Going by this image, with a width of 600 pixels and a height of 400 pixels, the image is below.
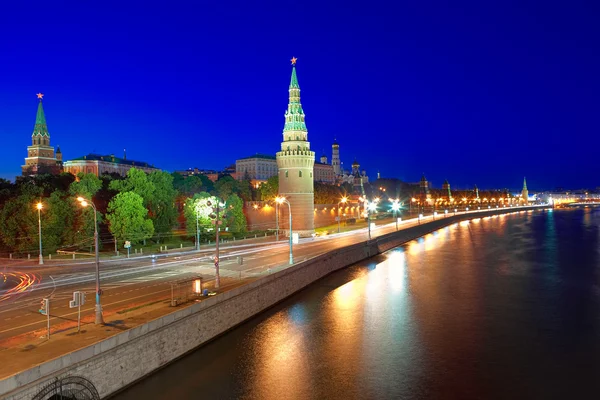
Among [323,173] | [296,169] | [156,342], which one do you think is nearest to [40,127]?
[296,169]

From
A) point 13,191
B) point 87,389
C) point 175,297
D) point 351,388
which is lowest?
point 351,388

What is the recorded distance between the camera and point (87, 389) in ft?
56.1

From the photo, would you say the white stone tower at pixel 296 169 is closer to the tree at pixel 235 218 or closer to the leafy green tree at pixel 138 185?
the tree at pixel 235 218

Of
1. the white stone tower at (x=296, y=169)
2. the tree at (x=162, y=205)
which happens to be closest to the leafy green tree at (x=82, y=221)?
the tree at (x=162, y=205)

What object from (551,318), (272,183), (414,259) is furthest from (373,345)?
(272,183)

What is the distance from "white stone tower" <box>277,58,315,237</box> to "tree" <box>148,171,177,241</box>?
62.9 ft

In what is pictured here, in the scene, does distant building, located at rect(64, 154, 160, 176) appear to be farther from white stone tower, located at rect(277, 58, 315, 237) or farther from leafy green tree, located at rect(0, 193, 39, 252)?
leafy green tree, located at rect(0, 193, 39, 252)

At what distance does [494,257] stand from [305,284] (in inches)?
1182

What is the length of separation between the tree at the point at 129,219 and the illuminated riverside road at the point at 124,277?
660cm

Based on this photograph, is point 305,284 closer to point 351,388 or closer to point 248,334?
point 248,334

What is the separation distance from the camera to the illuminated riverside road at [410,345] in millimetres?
20672

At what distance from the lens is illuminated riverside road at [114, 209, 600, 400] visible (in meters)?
20.7

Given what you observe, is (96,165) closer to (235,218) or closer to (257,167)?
(257,167)

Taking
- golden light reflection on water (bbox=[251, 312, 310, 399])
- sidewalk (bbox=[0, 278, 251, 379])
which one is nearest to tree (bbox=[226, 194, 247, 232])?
golden light reflection on water (bbox=[251, 312, 310, 399])
